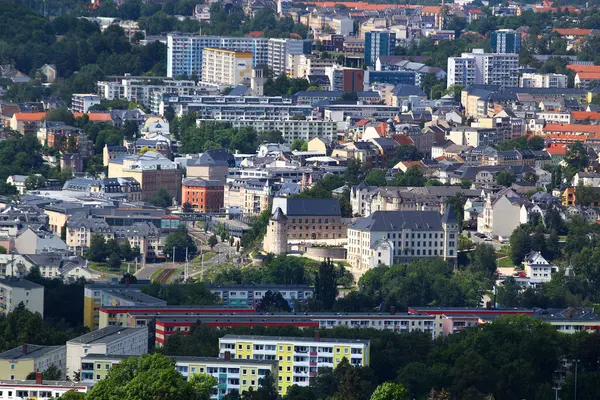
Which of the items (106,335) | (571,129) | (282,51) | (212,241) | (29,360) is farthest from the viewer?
(282,51)

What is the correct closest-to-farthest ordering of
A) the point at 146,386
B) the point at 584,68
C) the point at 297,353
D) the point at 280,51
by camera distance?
the point at 146,386, the point at 297,353, the point at 584,68, the point at 280,51

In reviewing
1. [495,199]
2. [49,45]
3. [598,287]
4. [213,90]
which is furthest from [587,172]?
[49,45]

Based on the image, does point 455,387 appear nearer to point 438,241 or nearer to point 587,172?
point 438,241

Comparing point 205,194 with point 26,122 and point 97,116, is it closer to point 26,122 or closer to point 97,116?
point 26,122

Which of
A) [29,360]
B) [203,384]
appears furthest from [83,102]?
[203,384]

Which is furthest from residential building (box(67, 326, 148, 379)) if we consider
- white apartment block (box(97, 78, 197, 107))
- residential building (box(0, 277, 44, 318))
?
white apartment block (box(97, 78, 197, 107))

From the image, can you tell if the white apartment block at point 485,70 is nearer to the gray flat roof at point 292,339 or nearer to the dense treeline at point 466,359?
the dense treeline at point 466,359
